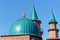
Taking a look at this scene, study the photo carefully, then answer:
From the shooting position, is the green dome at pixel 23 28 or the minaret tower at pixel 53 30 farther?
the minaret tower at pixel 53 30

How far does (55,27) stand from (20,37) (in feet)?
47.9

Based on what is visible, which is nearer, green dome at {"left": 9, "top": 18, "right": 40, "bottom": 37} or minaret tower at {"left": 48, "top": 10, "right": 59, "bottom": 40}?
green dome at {"left": 9, "top": 18, "right": 40, "bottom": 37}

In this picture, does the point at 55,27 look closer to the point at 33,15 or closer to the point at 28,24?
the point at 33,15

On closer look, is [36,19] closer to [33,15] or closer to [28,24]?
[33,15]

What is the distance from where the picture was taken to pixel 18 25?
2861 cm

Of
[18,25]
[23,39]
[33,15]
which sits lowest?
[23,39]

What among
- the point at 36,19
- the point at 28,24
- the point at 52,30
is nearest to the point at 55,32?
the point at 52,30

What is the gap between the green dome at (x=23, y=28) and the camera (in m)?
28.2

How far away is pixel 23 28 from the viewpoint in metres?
28.4

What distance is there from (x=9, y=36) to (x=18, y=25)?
178 cm

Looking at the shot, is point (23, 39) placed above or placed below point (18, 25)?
below

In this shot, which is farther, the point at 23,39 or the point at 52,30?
the point at 52,30

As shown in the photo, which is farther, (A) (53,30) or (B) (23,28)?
(A) (53,30)

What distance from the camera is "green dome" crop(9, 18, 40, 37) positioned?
92.7 ft
